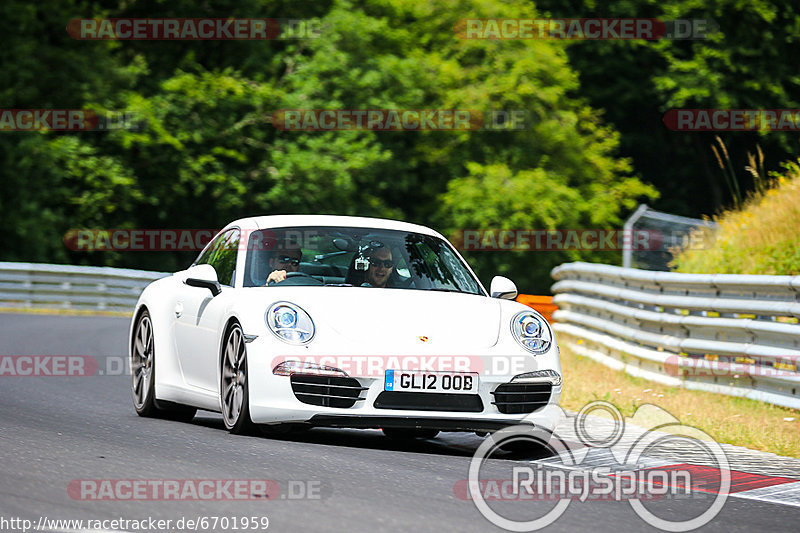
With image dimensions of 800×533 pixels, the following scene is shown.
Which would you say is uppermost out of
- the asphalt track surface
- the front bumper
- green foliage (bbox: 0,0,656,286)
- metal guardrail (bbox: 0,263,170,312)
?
green foliage (bbox: 0,0,656,286)

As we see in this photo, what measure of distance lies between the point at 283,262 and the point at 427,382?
5.00 feet

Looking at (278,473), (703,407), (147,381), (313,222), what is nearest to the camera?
(278,473)

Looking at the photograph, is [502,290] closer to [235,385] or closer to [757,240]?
[235,385]

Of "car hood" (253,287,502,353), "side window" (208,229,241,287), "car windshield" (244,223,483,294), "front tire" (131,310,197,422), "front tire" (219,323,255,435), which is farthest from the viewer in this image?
"front tire" (131,310,197,422)

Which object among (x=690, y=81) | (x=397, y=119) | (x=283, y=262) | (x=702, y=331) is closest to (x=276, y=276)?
(x=283, y=262)

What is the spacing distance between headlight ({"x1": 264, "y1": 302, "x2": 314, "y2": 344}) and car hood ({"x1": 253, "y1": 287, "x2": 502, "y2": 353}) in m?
0.05

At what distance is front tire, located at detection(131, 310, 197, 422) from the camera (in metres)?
9.84

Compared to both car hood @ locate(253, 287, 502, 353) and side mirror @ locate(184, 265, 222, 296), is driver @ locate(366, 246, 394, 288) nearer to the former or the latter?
car hood @ locate(253, 287, 502, 353)

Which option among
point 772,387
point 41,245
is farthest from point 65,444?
point 41,245

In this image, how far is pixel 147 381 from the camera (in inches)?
391

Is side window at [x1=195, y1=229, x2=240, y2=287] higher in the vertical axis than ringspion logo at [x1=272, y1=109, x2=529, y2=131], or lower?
lower

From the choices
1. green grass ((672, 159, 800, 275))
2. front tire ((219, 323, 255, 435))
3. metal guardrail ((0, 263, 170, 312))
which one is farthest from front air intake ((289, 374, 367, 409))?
metal guardrail ((0, 263, 170, 312))

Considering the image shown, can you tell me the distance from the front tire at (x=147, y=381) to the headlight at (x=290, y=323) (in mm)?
1858

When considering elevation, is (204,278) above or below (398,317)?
above
